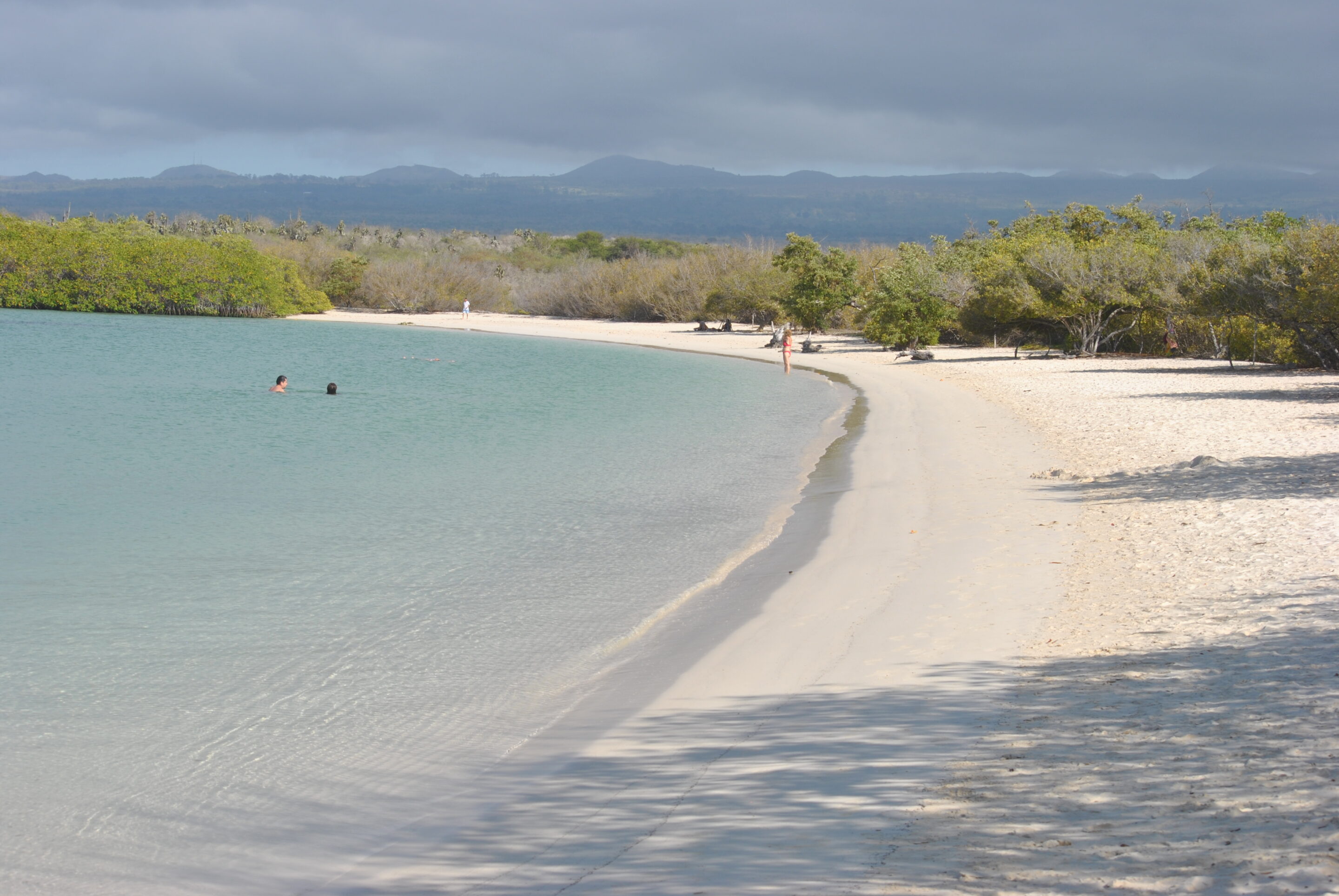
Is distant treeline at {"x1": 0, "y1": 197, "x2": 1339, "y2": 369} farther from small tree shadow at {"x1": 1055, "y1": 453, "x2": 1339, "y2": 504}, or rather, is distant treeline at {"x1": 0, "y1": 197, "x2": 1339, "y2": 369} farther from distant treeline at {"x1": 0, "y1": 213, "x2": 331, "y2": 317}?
small tree shadow at {"x1": 1055, "y1": 453, "x2": 1339, "y2": 504}

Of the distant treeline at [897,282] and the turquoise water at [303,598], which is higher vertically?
the distant treeline at [897,282]

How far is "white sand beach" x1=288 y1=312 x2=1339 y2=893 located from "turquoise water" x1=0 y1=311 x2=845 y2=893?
76 centimetres

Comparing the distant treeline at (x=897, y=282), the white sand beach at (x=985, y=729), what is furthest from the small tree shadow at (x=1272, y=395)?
the white sand beach at (x=985, y=729)

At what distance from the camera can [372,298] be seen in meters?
71.6

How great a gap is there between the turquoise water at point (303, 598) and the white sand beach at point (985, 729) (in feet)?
2.49

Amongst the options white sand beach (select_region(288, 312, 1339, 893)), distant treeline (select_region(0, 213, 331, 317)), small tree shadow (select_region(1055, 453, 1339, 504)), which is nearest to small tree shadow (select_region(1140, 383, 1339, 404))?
small tree shadow (select_region(1055, 453, 1339, 504))

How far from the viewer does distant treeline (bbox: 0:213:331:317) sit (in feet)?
202

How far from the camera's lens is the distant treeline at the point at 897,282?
2497cm

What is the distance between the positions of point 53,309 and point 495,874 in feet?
224

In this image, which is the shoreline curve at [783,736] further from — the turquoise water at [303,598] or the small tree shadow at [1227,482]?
the small tree shadow at [1227,482]

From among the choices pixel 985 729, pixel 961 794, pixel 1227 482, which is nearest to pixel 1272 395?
pixel 1227 482

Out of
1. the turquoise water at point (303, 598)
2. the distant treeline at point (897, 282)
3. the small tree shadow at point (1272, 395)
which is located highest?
the distant treeline at point (897, 282)

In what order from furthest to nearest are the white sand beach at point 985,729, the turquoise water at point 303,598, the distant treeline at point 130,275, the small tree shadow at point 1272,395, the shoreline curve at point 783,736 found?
1. the distant treeline at point 130,275
2. the small tree shadow at point 1272,395
3. the turquoise water at point 303,598
4. the shoreline curve at point 783,736
5. the white sand beach at point 985,729

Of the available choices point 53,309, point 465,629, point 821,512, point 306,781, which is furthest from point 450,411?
point 53,309
